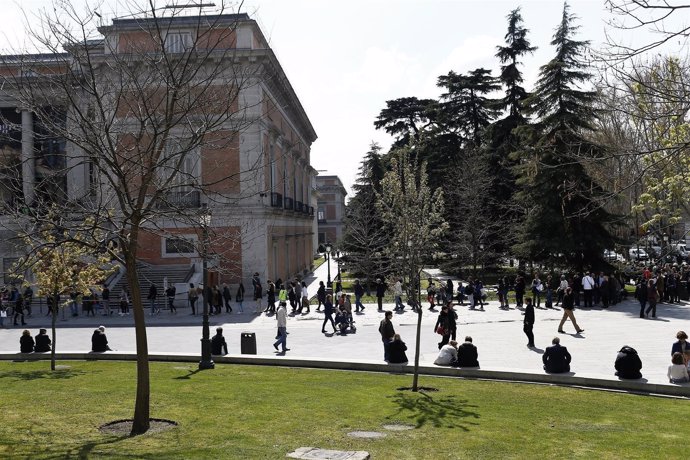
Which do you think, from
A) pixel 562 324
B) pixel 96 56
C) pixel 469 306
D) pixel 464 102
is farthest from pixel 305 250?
pixel 96 56

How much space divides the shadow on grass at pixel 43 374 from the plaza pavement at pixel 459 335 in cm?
394

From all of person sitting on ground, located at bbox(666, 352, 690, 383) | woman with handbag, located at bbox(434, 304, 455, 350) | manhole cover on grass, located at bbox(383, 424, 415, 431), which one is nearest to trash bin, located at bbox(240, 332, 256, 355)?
woman with handbag, located at bbox(434, 304, 455, 350)

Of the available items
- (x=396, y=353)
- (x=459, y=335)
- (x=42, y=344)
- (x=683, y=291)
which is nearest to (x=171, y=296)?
(x=42, y=344)

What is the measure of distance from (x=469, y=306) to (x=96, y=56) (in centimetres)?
2132

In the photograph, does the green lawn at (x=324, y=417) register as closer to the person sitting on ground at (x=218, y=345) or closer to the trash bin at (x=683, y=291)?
the person sitting on ground at (x=218, y=345)

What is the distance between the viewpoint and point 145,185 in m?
10.8

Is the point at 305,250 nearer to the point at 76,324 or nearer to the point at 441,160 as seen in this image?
the point at 441,160

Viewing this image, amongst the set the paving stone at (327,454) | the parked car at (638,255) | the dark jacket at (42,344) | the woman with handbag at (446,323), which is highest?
the parked car at (638,255)

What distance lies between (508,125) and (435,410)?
41448 mm

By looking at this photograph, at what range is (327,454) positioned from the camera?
10.0 meters

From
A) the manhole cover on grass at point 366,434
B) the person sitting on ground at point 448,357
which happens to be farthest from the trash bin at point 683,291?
the manhole cover on grass at point 366,434

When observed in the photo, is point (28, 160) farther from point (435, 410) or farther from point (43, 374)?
point (435, 410)

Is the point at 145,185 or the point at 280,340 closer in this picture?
the point at 145,185

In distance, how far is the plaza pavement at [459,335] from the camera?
1947cm
